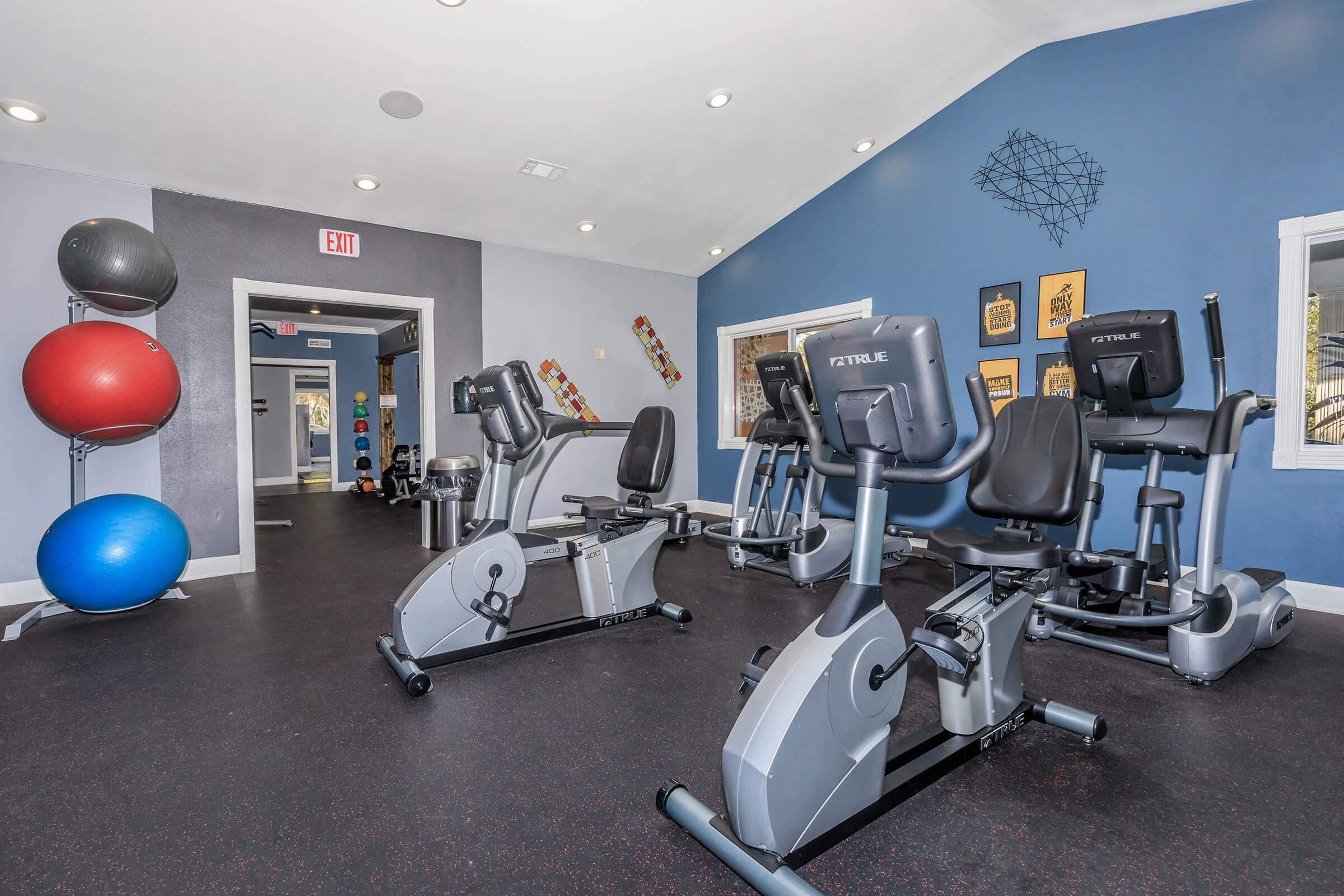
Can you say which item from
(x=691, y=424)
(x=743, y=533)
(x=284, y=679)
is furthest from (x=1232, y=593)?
(x=691, y=424)

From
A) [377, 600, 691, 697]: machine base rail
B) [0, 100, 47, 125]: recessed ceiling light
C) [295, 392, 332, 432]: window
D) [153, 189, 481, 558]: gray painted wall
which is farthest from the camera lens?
[295, 392, 332, 432]: window

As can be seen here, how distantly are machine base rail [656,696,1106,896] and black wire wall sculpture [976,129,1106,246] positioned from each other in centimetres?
331

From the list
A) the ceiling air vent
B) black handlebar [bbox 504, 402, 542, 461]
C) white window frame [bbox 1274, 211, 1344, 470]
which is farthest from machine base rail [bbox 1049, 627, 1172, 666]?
the ceiling air vent

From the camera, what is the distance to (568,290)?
5.96 meters

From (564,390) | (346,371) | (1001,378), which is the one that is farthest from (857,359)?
(346,371)

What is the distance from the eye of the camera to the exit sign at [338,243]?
4672mm

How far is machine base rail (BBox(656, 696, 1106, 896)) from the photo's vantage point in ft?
4.38

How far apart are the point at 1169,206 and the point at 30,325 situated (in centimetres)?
667

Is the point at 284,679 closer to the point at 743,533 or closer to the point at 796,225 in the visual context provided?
the point at 743,533

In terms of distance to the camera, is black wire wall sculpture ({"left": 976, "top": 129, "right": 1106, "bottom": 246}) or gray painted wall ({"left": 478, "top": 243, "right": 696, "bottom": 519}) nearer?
black wire wall sculpture ({"left": 976, "top": 129, "right": 1106, "bottom": 246})

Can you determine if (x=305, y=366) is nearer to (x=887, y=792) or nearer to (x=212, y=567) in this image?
(x=212, y=567)

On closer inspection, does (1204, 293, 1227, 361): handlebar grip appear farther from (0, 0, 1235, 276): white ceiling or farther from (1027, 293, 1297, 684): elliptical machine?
(0, 0, 1235, 276): white ceiling

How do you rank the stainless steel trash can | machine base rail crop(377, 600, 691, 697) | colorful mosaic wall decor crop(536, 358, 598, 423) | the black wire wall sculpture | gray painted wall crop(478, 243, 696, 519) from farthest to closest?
colorful mosaic wall decor crop(536, 358, 598, 423) → gray painted wall crop(478, 243, 696, 519) → the stainless steel trash can → the black wire wall sculpture → machine base rail crop(377, 600, 691, 697)

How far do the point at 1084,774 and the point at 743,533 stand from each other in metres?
2.66
